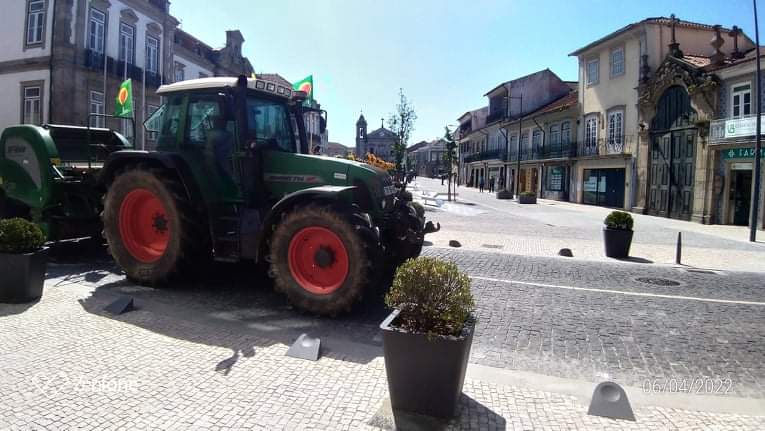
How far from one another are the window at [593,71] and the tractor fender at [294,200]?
2975 cm

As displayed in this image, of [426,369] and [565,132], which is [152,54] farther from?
[426,369]

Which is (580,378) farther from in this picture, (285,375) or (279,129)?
(279,129)

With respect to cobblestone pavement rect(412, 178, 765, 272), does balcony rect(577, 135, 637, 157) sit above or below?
above

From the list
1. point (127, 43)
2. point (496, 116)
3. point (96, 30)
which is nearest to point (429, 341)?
point (96, 30)

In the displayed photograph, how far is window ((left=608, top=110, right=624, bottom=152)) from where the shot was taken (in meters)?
27.3

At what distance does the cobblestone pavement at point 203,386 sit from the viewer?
10.5ft

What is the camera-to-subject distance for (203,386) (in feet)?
12.0

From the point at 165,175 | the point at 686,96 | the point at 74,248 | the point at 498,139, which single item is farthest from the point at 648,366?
the point at 498,139

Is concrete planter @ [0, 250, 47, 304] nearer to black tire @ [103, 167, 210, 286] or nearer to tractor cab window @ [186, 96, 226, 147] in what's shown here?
black tire @ [103, 167, 210, 286]

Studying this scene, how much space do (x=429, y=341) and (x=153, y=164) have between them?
523cm

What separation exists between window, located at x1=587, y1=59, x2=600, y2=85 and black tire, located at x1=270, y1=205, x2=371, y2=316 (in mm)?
30117

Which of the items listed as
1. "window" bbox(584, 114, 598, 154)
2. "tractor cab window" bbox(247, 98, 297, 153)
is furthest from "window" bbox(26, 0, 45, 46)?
"window" bbox(584, 114, 598, 154)

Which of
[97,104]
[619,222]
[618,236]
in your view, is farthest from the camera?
[97,104]

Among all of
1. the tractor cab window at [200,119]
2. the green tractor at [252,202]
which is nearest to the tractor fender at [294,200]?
the green tractor at [252,202]
